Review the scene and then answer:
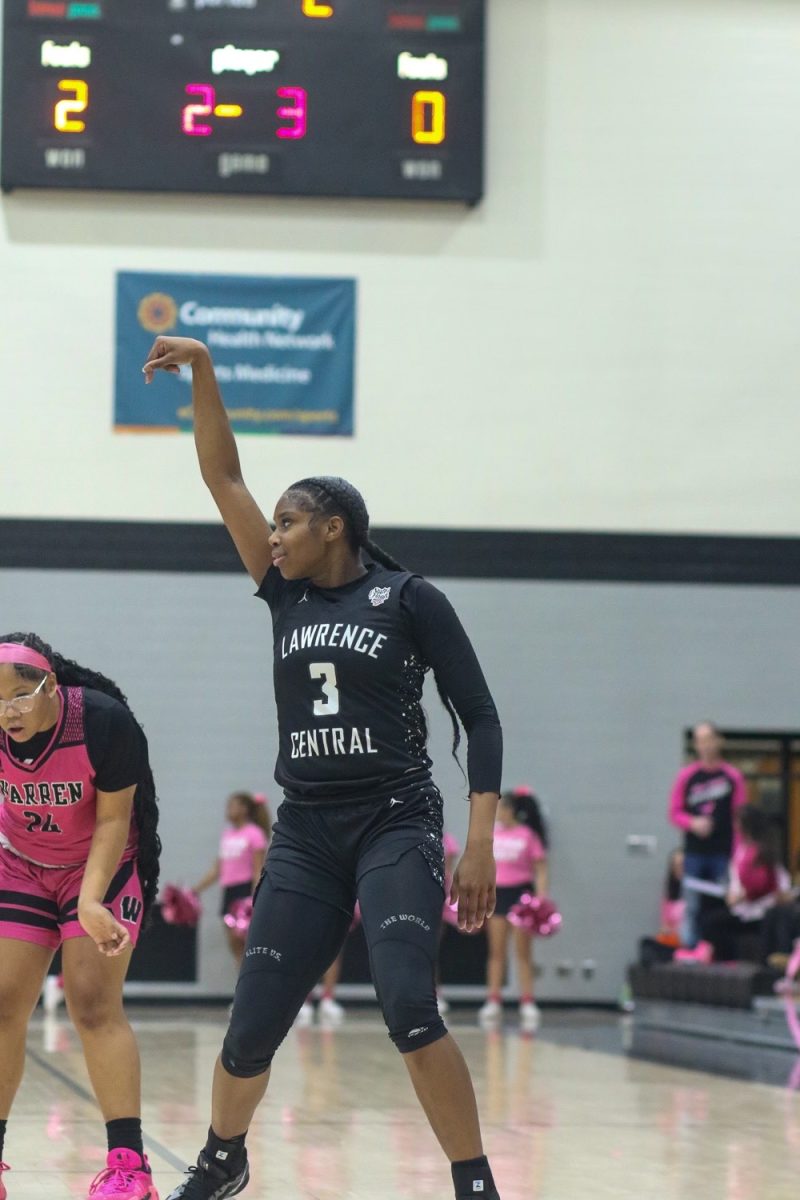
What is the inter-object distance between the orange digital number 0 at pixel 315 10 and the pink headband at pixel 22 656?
34.2ft

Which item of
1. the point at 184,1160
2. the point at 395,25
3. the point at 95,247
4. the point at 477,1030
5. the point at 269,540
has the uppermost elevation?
the point at 395,25

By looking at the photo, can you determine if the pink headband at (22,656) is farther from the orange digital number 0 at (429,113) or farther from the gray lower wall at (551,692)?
the orange digital number 0 at (429,113)

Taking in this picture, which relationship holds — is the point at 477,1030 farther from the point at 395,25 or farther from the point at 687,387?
the point at 395,25

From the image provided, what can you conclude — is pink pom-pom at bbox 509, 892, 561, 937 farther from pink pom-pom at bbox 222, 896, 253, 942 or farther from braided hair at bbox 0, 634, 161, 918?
braided hair at bbox 0, 634, 161, 918

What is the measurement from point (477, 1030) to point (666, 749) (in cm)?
364

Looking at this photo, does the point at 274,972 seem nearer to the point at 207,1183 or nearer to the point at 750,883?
the point at 207,1183

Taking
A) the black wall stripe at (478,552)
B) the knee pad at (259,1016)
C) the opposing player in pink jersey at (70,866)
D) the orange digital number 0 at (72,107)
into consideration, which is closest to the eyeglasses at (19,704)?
the opposing player in pink jersey at (70,866)

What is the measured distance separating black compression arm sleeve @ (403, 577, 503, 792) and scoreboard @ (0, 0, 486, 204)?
10421 millimetres

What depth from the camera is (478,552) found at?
1523 cm

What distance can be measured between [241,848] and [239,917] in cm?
61

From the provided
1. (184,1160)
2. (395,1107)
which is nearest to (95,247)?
(395,1107)

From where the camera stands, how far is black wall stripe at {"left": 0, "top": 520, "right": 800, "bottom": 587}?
14.9 meters

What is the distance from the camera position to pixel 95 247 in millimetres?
15031

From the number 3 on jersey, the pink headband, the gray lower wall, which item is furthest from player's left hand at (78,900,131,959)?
the gray lower wall
